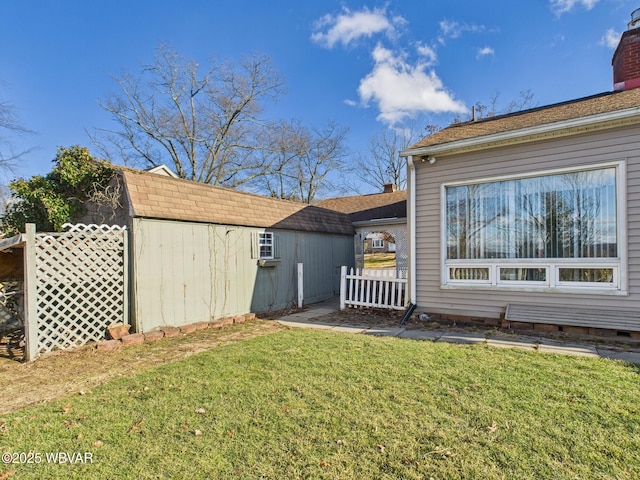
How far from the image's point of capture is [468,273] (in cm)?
637

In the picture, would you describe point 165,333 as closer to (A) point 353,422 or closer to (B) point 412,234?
(A) point 353,422

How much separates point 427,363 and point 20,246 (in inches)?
242

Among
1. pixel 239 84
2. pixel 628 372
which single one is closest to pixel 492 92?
pixel 239 84

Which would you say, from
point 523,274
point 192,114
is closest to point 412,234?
point 523,274

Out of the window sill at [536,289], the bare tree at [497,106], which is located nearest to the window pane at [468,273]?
the window sill at [536,289]

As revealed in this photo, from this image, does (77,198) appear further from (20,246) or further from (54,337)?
(54,337)

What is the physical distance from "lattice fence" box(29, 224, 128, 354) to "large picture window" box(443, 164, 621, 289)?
20.4 feet

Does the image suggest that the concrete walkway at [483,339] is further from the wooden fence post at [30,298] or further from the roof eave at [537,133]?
the wooden fence post at [30,298]

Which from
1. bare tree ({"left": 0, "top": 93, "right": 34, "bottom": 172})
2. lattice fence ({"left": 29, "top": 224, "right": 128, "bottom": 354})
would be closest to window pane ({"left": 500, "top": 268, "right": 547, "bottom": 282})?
lattice fence ({"left": 29, "top": 224, "right": 128, "bottom": 354})

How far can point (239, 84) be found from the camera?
882 inches

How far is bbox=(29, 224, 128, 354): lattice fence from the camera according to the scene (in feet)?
15.9

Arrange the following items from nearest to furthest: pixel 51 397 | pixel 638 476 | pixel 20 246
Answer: pixel 638 476 → pixel 51 397 → pixel 20 246

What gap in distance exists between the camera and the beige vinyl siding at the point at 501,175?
5.02 metres

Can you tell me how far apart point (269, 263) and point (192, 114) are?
64.0 ft
